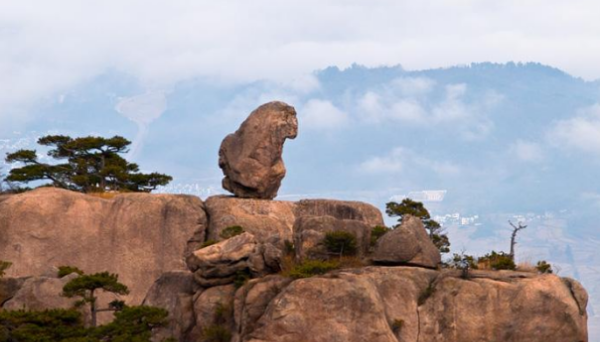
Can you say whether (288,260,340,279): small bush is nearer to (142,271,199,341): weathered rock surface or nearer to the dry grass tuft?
(142,271,199,341): weathered rock surface

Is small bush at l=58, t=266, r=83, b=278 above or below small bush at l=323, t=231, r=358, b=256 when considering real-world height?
below

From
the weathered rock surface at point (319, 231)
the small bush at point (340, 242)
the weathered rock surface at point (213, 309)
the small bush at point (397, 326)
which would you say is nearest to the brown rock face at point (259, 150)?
the weathered rock surface at point (319, 231)

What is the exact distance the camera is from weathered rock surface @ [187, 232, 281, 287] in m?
51.5

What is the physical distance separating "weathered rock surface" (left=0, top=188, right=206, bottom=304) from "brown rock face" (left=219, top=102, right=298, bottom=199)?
306cm

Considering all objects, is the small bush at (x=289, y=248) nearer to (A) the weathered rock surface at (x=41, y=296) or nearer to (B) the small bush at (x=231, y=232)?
(B) the small bush at (x=231, y=232)

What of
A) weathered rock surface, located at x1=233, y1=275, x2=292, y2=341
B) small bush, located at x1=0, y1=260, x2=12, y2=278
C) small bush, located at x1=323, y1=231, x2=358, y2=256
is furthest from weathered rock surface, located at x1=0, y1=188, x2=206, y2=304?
weathered rock surface, located at x1=233, y1=275, x2=292, y2=341

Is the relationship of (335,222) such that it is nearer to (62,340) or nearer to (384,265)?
(384,265)

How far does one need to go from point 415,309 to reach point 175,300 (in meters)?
11.7

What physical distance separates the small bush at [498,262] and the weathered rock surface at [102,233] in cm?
1643

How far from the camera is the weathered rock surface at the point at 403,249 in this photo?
51.2 m

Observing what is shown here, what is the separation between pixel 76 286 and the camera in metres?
52.9

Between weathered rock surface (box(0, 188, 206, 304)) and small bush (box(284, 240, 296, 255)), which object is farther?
weathered rock surface (box(0, 188, 206, 304))

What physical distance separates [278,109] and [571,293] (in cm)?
2146

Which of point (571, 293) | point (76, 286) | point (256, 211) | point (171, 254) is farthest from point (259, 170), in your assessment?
point (571, 293)
